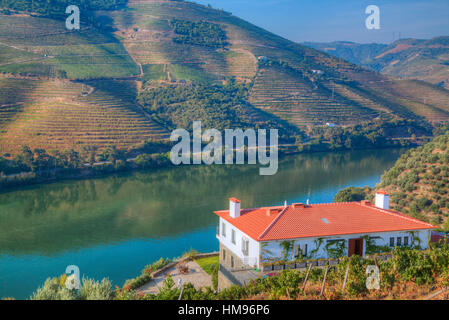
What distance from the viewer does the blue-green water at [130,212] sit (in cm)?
2186

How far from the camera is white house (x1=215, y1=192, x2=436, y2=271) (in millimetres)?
14750

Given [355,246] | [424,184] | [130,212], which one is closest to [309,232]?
[355,246]

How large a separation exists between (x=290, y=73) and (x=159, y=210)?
5911 centimetres

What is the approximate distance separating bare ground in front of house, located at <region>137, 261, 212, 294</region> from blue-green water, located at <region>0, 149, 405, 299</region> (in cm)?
214

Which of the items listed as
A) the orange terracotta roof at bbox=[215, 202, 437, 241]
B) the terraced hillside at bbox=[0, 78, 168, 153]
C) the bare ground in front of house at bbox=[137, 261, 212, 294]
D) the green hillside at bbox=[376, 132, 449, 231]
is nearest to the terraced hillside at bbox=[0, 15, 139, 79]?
the terraced hillside at bbox=[0, 78, 168, 153]

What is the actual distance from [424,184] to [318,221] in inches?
617

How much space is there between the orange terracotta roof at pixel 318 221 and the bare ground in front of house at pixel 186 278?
107 inches

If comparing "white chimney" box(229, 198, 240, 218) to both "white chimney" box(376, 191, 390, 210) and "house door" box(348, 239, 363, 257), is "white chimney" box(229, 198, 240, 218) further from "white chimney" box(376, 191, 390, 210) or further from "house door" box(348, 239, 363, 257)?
"white chimney" box(376, 191, 390, 210)

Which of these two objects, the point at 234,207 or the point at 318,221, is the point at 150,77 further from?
the point at 318,221

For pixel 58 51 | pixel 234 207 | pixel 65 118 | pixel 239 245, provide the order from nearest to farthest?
1. pixel 239 245
2. pixel 234 207
3. pixel 65 118
4. pixel 58 51

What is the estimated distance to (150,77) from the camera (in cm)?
7506

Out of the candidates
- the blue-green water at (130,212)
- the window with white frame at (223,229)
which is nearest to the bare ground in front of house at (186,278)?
the window with white frame at (223,229)

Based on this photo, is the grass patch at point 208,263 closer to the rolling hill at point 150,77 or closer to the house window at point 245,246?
the house window at point 245,246
